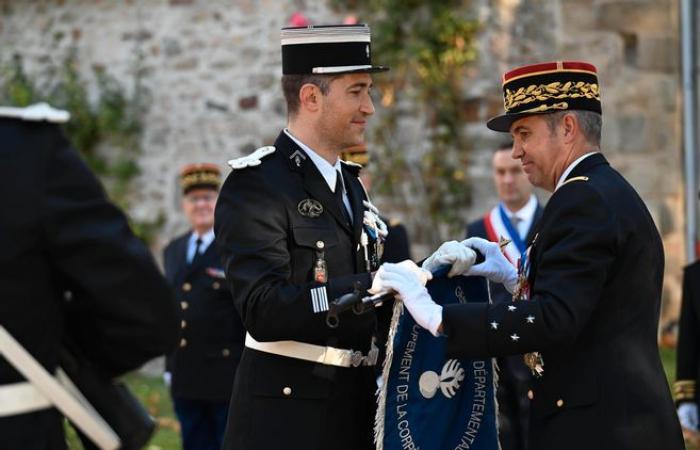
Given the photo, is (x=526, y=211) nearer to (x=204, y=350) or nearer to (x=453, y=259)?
(x=204, y=350)

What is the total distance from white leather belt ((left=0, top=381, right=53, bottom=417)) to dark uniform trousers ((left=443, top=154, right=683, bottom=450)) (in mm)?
1348

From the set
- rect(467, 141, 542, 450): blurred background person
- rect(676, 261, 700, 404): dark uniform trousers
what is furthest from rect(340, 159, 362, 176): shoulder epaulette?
rect(676, 261, 700, 404): dark uniform trousers

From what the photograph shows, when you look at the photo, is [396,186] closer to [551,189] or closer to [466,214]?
[466,214]

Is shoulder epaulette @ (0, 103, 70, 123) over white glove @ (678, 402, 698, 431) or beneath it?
over

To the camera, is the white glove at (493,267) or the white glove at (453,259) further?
the white glove at (493,267)

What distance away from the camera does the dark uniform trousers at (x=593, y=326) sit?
374cm

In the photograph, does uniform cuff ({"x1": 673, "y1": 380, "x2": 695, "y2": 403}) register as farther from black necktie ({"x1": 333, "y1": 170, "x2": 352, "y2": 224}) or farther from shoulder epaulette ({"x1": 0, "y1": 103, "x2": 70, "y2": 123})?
shoulder epaulette ({"x1": 0, "y1": 103, "x2": 70, "y2": 123})

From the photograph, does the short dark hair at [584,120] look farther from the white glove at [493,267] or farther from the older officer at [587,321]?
the white glove at [493,267]

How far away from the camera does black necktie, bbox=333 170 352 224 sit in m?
4.29

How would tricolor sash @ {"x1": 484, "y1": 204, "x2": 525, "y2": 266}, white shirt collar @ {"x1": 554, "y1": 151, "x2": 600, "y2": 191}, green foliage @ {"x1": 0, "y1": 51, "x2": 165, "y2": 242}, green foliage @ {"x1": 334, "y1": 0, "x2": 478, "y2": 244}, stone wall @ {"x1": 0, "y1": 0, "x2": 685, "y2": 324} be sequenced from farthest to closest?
green foliage @ {"x1": 0, "y1": 51, "x2": 165, "y2": 242} < stone wall @ {"x1": 0, "y1": 0, "x2": 685, "y2": 324} < green foliage @ {"x1": 334, "y1": 0, "x2": 478, "y2": 244} < tricolor sash @ {"x1": 484, "y1": 204, "x2": 525, "y2": 266} < white shirt collar @ {"x1": 554, "y1": 151, "x2": 600, "y2": 191}

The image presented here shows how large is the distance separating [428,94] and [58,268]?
24.2ft

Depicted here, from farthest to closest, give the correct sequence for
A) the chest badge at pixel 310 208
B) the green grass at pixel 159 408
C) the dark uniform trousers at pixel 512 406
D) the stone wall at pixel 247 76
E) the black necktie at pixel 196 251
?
the stone wall at pixel 247 76 → the green grass at pixel 159 408 → the black necktie at pixel 196 251 → the dark uniform trousers at pixel 512 406 → the chest badge at pixel 310 208

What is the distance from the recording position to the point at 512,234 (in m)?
6.57

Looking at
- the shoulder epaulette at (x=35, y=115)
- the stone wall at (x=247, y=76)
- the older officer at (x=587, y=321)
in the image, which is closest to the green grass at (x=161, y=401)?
the stone wall at (x=247, y=76)
